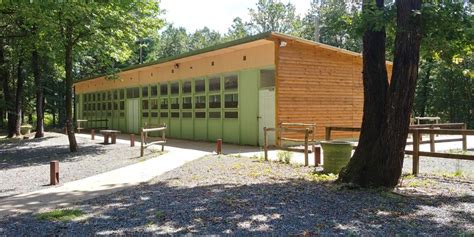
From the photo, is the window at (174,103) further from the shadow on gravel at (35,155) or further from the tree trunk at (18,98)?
the tree trunk at (18,98)

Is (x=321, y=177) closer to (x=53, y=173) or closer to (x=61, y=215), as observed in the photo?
(x=61, y=215)

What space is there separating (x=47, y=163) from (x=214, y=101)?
7305 mm

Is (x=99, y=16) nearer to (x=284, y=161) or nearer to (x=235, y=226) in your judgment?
(x=284, y=161)

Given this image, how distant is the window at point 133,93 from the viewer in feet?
84.3

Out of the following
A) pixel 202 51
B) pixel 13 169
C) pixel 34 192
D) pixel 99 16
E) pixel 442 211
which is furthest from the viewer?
pixel 202 51

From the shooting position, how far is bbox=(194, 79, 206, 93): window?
19.1 m

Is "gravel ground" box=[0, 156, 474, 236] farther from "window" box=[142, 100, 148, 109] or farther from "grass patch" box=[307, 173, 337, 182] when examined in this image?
"window" box=[142, 100, 148, 109]

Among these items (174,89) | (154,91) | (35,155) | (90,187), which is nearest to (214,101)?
(174,89)

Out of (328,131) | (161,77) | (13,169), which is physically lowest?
(13,169)

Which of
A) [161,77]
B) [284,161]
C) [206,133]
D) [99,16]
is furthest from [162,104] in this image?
[284,161]

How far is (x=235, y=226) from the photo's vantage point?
5.21 metres

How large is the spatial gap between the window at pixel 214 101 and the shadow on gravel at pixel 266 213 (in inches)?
422

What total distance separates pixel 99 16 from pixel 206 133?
22.4ft

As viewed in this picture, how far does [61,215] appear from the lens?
6043 mm
